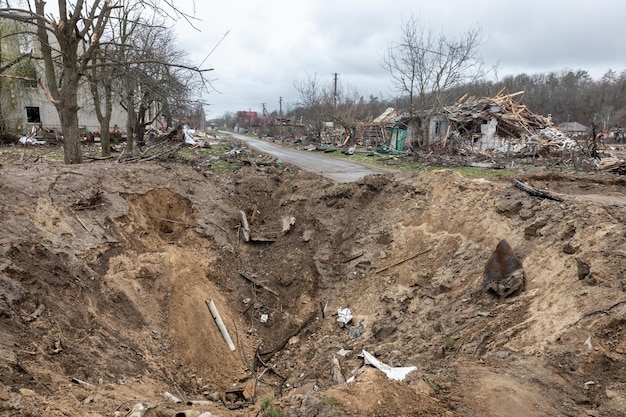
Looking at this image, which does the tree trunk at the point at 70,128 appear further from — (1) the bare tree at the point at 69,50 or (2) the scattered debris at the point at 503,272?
(2) the scattered debris at the point at 503,272

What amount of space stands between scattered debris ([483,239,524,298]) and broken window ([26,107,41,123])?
34.7 m

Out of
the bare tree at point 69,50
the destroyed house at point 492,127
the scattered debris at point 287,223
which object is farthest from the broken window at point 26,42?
the destroyed house at point 492,127

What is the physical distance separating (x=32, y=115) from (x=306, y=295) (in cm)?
3182

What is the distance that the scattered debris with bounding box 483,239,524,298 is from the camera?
212 inches

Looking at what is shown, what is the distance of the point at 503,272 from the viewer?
5.74 metres

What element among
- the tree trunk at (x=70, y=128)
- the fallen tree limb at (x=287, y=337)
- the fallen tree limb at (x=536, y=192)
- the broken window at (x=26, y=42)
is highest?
the broken window at (x=26, y=42)

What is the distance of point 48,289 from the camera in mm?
5465

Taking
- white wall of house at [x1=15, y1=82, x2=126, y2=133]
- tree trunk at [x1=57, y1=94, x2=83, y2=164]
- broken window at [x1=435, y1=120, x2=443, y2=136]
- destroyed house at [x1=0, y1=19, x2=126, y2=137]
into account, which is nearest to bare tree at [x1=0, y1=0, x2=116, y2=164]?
tree trunk at [x1=57, y1=94, x2=83, y2=164]

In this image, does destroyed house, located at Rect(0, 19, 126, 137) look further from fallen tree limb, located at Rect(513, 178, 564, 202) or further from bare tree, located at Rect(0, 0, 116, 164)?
fallen tree limb, located at Rect(513, 178, 564, 202)

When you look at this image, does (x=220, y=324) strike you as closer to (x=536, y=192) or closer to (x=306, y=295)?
(x=306, y=295)

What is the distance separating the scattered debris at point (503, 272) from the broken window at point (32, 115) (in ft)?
114

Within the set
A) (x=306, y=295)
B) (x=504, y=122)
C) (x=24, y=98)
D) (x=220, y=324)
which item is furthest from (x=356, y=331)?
(x=24, y=98)

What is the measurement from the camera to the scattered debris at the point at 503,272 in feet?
17.7

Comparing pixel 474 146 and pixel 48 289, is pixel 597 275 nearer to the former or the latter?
pixel 48 289
